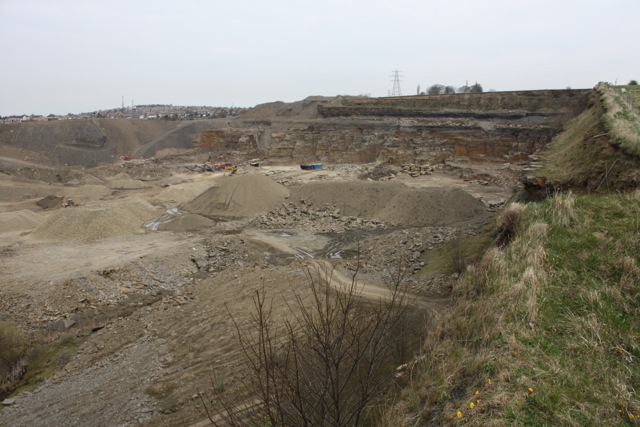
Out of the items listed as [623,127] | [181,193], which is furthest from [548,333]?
[181,193]

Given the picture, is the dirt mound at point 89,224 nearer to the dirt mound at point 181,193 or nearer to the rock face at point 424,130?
the dirt mound at point 181,193

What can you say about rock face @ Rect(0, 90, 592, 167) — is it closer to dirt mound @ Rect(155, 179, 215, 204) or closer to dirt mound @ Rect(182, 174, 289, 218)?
dirt mound @ Rect(155, 179, 215, 204)

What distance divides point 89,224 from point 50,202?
28.0 ft

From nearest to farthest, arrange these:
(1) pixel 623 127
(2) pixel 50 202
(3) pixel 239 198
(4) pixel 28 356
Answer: (1) pixel 623 127, (4) pixel 28 356, (3) pixel 239 198, (2) pixel 50 202

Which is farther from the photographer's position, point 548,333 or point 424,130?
point 424,130

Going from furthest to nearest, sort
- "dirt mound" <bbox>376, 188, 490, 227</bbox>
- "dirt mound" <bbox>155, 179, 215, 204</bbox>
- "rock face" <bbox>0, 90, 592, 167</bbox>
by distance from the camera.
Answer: "rock face" <bbox>0, 90, 592, 167</bbox>, "dirt mound" <bbox>155, 179, 215, 204</bbox>, "dirt mound" <bbox>376, 188, 490, 227</bbox>

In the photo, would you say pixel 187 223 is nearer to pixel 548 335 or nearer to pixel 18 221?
pixel 18 221

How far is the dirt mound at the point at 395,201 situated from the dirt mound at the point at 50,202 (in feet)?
45.8

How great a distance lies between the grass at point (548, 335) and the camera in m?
3.80

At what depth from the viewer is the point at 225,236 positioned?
17.4m

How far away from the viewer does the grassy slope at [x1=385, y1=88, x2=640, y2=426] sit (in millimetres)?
3803

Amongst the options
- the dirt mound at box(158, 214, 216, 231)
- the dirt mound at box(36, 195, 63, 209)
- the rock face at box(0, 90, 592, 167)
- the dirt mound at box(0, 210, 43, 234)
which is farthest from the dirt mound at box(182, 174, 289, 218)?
the rock face at box(0, 90, 592, 167)

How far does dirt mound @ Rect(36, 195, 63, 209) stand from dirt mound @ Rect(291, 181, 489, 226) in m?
14.0

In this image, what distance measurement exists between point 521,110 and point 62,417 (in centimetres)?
3553
